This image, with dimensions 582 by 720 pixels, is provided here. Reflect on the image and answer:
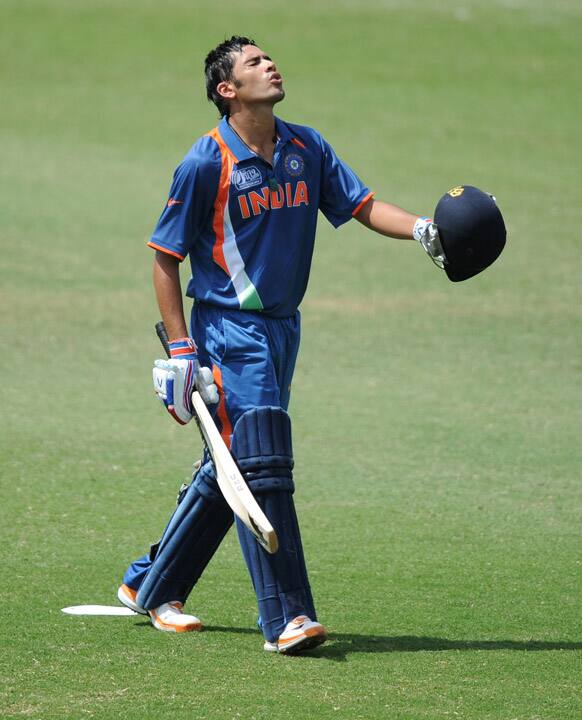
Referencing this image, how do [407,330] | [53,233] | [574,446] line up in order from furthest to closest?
1. [53,233]
2. [407,330]
3. [574,446]

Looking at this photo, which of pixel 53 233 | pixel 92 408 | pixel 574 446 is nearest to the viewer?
pixel 574 446

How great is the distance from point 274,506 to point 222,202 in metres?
1.04

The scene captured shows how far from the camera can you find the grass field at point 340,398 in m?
4.43

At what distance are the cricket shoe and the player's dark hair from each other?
70.3 inches

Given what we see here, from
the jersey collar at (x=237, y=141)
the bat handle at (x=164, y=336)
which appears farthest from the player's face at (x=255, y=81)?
the bat handle at (x=164, y=336)

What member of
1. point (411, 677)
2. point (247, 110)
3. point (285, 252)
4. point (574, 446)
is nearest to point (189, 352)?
point (285, 252)

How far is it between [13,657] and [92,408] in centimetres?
390

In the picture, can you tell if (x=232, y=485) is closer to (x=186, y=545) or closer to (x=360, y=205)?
(x=186, y=545)

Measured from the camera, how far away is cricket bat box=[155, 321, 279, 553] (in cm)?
454

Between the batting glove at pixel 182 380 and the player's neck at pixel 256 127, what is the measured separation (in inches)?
28.8

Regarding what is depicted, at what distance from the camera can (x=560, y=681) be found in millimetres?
4309

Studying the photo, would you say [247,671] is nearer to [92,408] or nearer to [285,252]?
[285,252]

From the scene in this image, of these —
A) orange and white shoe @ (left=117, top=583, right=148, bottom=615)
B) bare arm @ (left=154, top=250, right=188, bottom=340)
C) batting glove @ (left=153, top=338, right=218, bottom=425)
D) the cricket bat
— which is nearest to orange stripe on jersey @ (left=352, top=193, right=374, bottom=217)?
bare arm @ (left=154, top=250, right=188, bottom=340)

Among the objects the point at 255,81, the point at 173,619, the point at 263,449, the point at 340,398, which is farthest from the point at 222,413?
the point at 340,398
